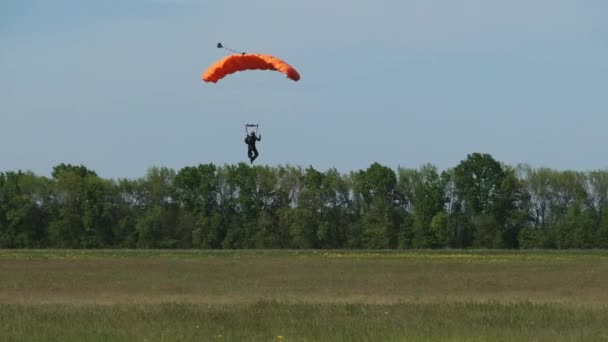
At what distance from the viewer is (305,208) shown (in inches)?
4678

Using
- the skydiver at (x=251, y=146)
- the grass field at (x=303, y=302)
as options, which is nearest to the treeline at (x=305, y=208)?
the grass field at (x=303, y=302)

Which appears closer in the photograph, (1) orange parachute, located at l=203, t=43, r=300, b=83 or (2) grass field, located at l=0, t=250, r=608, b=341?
(2) grass field, located at l=0, t=250, r=608, b=341

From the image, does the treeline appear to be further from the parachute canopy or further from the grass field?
the parachute canopy

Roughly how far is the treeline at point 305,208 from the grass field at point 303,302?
58609 mm

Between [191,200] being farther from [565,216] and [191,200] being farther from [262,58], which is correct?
[262,58]

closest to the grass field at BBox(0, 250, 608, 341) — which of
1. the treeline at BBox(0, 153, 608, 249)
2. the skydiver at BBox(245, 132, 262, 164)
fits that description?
the skydiver at BBox(245, 132, 262, 164)

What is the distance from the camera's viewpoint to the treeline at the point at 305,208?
112 m

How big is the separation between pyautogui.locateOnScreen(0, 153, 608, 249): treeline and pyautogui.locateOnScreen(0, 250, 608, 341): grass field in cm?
5861

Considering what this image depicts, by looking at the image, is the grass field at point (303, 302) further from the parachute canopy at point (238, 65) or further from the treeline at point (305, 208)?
the treeline at point (305, 208)

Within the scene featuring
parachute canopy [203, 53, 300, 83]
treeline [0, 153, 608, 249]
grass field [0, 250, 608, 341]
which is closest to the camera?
grass field [0, 250, 608, 341]

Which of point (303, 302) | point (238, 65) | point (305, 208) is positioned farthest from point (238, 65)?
point (305, 208)

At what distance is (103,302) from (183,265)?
2428 centimetres

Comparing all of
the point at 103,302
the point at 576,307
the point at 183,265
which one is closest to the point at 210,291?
the point at 103,302

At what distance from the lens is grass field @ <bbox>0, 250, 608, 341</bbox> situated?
800 inches
